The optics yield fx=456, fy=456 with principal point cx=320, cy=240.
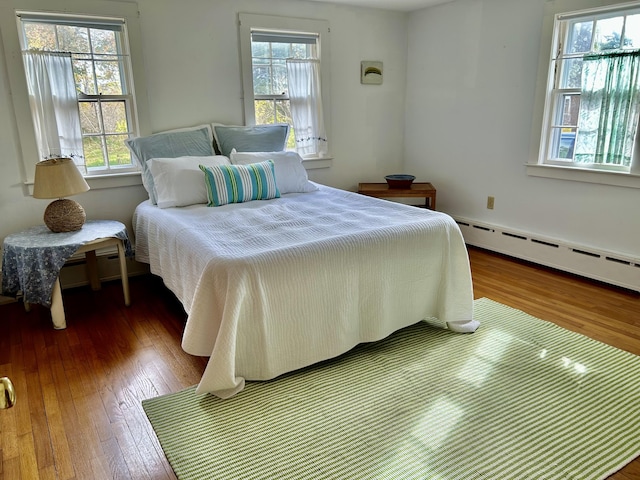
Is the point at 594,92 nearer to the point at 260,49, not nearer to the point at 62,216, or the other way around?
the point at 260,49

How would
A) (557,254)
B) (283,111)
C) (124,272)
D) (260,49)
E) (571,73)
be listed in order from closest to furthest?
(124,272), (571,73), (557,254), (260,49), (283,111)

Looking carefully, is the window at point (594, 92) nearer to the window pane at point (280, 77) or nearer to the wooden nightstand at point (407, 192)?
the wooden nightstand at point (407, 192)

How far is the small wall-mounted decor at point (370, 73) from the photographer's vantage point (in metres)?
4.54

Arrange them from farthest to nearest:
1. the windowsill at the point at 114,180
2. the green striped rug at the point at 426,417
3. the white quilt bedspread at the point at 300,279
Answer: the windowsill at the point at 114,180
the white quilt bedspread at the point at 300,279
the green striped rug at the point at 426,417

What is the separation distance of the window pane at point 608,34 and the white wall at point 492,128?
0.64 ft

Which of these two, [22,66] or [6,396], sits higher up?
[22,66]

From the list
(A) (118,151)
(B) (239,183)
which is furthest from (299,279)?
(A) (118,151)

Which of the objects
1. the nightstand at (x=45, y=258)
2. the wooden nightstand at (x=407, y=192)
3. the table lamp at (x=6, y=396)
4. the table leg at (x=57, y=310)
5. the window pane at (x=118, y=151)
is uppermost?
the window pane at (x=118, y=151)

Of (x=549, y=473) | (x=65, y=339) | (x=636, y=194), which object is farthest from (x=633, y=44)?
(x=65, y=339)

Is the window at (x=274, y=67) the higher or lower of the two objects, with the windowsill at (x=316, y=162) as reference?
higher

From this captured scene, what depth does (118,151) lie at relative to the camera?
11.7ft

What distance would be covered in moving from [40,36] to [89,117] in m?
0.59

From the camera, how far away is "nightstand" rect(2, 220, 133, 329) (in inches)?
107

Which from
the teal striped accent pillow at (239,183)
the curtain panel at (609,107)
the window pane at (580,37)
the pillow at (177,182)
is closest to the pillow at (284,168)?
the teal striped accent pillow at (239,183)
